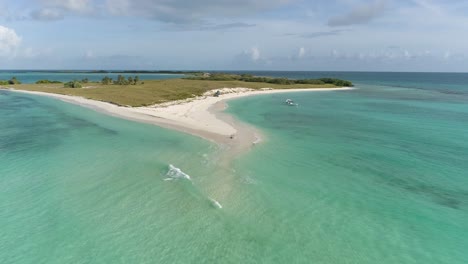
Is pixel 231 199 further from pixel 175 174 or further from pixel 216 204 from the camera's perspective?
pixel 175 174

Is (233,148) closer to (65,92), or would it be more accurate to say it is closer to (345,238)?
(345,238)

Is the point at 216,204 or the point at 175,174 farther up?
the point at 175,174

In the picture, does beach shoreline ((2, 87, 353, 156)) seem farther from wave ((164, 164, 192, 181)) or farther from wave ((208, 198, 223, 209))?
wave ((208, 198, 223, 209))

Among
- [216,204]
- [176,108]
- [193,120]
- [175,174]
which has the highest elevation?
[176,108]

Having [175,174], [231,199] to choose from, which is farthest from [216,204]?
[175,174]

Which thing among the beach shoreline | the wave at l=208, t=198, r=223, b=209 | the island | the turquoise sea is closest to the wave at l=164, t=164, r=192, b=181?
the turquoise sea

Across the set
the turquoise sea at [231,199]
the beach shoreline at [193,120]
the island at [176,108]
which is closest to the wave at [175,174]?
the turquoise sea at [231,199]

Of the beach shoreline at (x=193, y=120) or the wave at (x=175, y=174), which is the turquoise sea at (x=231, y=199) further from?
the beach shoreline at (x=193, y=120)
